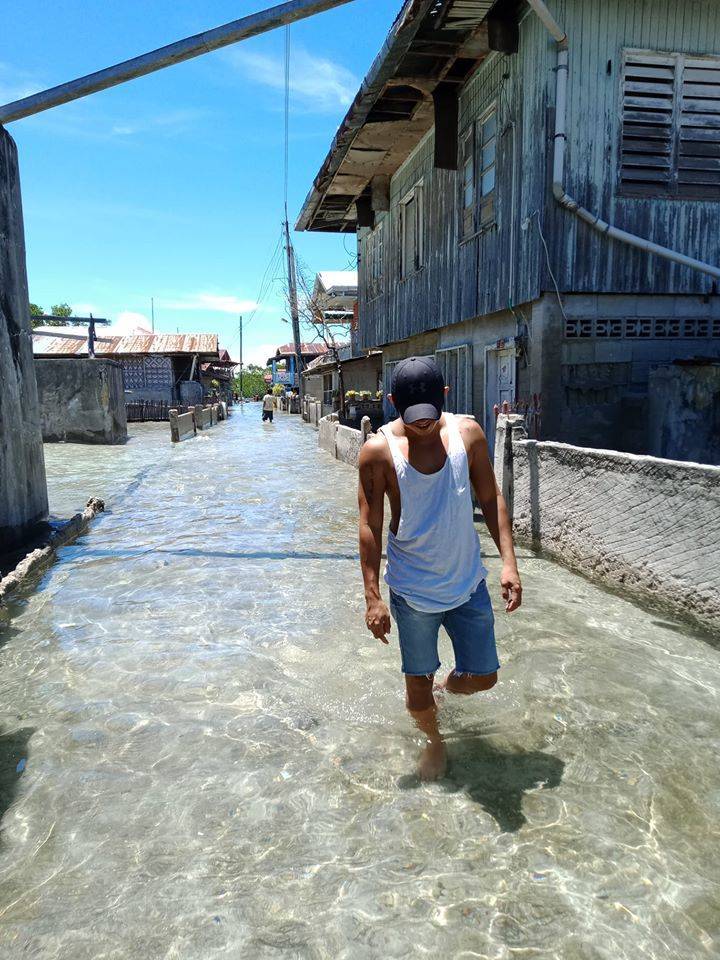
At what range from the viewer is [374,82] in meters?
9.96

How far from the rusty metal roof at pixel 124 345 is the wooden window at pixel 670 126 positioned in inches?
1094

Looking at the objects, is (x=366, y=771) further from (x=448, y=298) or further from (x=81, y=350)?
(x=81, y=350)

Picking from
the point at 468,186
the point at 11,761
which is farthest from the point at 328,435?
the point at 11,761

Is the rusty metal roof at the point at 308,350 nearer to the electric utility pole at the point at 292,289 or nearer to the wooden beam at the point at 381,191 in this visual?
the electric utility pole at the point at 292,289

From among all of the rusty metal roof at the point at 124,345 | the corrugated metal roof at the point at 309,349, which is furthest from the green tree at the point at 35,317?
the corrugated metal roof at the point at 309,349

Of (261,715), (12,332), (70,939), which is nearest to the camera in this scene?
(70,939)

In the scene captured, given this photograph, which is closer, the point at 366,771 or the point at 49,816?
the point at 49,816

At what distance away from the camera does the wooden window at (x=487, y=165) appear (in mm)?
10086

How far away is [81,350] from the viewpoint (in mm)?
34531

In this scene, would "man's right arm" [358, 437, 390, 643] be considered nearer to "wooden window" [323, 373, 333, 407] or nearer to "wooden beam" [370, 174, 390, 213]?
"wooden beam" [370, 174, 390, 213]

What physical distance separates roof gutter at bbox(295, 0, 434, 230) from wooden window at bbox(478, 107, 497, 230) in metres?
1.64

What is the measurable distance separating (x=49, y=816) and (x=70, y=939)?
74 cm

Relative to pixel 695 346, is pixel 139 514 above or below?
below

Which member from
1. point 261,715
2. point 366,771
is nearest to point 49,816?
point 261,715
